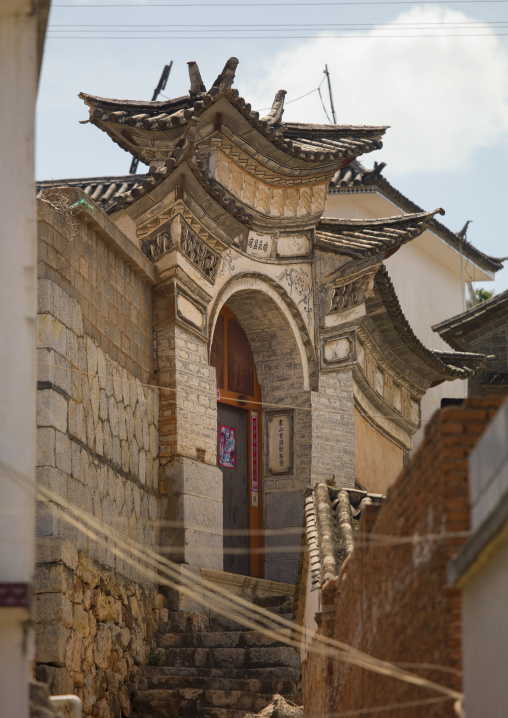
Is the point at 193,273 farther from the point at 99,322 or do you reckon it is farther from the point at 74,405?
the point at 74,405

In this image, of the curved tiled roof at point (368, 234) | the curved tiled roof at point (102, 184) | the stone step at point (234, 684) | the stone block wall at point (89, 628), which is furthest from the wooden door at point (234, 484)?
the curved tiled roof at point (102, 184)

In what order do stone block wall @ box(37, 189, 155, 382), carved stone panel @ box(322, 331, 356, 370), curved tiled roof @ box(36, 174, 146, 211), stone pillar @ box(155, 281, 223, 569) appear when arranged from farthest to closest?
curved tiled roof @ box(36, 174, 146, 211) → carved stone panel @ box(322, 331, 356, 370) → stone pillar @ box(155, 281, 223, 569) → stone block wall @ box(37, 189, 155, 382)

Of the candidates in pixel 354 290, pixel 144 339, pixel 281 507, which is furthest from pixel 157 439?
pixel 354 290

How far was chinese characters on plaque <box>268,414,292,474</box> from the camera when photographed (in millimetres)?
17156

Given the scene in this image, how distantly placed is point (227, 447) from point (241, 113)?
4.64 m

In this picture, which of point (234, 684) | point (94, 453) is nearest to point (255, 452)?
point (94, 453)

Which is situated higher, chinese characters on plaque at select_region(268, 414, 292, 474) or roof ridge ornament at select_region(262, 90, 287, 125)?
roof ridge ornament at select_region(262, 90, 287, 125)

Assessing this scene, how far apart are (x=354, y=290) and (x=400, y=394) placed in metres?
4.00

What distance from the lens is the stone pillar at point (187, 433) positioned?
13656 millimetres

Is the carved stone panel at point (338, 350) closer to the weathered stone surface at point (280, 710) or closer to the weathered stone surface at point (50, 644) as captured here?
the weathered stone surface at point (280, 710)

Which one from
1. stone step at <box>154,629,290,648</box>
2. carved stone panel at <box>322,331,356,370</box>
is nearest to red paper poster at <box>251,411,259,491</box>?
carved stone panel at <box>322,331,356,370</box>

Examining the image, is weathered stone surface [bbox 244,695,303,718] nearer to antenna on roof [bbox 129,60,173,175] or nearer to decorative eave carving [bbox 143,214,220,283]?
decorative eave carving [bbox 143,214,220,283]

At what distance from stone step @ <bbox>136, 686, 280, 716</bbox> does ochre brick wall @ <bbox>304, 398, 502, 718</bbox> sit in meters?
3.51

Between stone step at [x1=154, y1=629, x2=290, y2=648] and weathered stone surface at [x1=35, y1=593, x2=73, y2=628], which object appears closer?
weathered stone surface at [x1=35, y1=593, x2=73, y2=628]
